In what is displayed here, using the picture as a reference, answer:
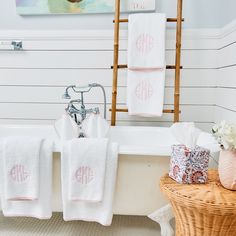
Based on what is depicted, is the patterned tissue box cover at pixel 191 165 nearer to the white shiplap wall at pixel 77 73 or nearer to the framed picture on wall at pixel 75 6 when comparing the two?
the white shiplap wall at pixel 77 73

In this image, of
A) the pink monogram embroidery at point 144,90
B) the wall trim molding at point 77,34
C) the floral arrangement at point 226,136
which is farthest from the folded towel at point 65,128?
the floral arrangement at point 226,136

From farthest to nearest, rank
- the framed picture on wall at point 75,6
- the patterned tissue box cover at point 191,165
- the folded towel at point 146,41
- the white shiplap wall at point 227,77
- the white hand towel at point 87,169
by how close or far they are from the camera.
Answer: the framed picture on wall at point 75,6 → the folded towel at point 146,41 → the white shiplap wall at point 227,77 → the white hand towel at point 87,169 → the patterned tissue box cover at point 191,165

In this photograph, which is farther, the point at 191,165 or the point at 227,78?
the point at 227,78

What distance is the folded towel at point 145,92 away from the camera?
6.76ft

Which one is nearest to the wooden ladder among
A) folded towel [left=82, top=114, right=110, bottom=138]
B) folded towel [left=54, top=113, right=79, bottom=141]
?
folded towel [left=82, top=114, right=110, bottom=138]

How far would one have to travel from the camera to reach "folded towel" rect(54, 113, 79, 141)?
1.86 metres

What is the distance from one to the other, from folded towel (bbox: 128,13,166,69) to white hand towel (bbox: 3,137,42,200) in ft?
3.37

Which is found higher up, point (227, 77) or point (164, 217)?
point (227, 77)

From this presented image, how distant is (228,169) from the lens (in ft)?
3.84

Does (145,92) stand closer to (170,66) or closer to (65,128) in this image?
(170,66)

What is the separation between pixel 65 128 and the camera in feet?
6.14

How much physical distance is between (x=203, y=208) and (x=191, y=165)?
0.22 meters

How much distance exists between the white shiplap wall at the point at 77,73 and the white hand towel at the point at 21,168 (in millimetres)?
934

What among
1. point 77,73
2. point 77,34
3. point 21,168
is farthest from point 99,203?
point 77,34
